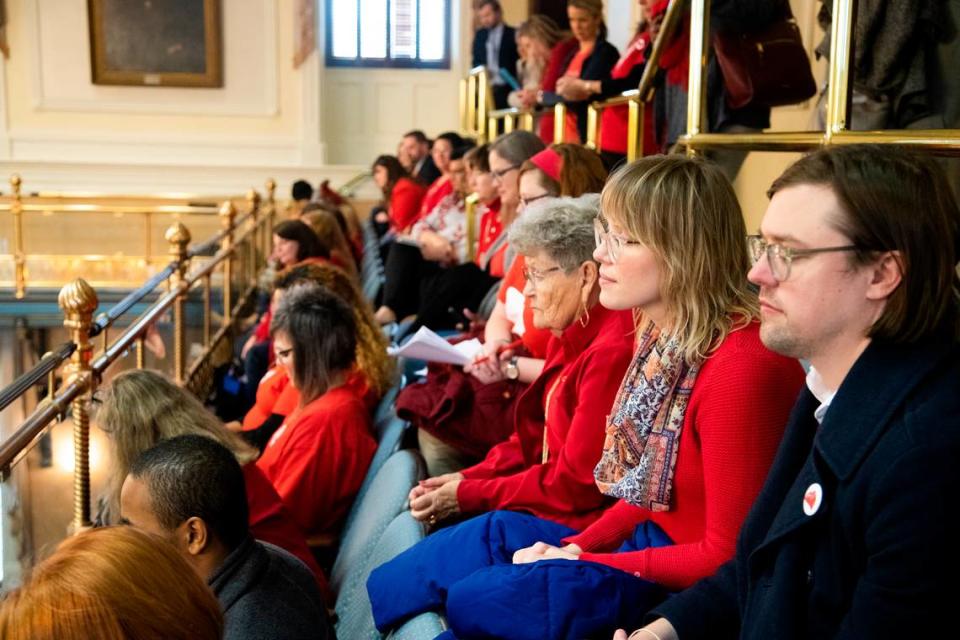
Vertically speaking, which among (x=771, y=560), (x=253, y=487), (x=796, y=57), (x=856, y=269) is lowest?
(x=253, y=487)

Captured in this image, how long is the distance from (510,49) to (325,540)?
6.31 m

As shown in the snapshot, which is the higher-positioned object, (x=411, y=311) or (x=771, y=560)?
(x=771, y=560)

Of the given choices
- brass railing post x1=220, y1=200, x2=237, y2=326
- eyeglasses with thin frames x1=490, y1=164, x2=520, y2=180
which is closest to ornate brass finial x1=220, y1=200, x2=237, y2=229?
brass railing post x1=220, y1=200, x2=237, y2=326

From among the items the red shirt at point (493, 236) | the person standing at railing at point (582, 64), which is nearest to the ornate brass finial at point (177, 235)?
the red shirt at point (493, 236)

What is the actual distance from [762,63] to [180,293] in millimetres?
2316

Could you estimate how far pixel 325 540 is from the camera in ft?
9.75

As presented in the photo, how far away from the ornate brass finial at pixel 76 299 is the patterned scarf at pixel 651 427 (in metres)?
1.55

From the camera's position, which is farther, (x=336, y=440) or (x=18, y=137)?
(x=18, y=137)

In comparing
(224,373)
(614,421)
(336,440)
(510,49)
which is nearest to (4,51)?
(510,49)

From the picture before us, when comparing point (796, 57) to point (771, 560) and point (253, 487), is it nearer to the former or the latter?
point (253, 487)

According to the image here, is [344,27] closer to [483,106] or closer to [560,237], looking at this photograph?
[483,106]

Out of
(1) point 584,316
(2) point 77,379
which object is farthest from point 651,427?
(2) point 77,379

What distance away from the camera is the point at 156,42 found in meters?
11.4

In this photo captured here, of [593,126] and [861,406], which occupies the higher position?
[593,126]
